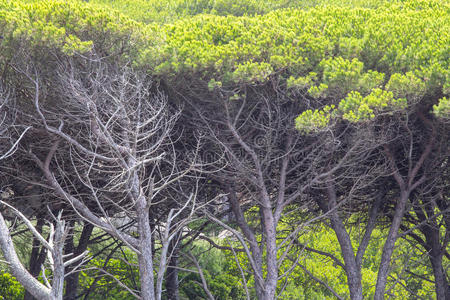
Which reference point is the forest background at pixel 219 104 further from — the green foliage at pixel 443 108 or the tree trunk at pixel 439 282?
the tree trunk at pixel 439 282

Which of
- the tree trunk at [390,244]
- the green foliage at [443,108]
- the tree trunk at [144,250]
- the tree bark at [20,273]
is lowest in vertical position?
the tree bark at [20,273]

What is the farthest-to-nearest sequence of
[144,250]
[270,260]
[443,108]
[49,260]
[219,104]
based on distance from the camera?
[270,260], [219,104], [443,108], [144,250], [49,260]

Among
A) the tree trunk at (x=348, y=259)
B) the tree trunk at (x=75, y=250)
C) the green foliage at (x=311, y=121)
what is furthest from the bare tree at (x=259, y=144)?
the tree trunk at (x=75, y=250)

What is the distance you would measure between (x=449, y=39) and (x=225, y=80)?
3049mm

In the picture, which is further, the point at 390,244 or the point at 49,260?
the point at 390,244

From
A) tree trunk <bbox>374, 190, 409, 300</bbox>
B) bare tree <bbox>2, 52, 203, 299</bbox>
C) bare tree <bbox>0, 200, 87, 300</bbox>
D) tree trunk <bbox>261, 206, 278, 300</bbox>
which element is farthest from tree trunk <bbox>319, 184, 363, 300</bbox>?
bare tree <bbox>0, 200, 87, 300</bbox>

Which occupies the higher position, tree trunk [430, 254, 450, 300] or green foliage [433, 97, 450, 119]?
green foliage [433, 97, 450, 119]

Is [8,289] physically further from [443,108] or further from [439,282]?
[443,108]

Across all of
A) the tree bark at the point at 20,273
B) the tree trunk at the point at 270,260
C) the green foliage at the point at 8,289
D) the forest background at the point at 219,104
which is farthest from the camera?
the green foliage at the point at 8,289

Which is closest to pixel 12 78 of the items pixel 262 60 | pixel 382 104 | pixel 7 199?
Result: pixel 7 199

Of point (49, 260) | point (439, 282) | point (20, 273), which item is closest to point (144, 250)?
point (49, 260)

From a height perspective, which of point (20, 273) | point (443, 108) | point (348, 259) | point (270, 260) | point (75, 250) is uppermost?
point (443, 108)

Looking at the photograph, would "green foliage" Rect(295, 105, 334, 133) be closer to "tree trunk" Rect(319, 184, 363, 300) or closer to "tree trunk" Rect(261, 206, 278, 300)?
"tree trunk" Rect(261, 206, 278, 300)

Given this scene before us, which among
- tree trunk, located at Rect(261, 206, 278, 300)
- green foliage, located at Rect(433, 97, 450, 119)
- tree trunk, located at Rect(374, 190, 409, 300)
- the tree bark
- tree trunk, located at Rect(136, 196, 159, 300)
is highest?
green foliage, located at Rect(433, 97, 450, 119)
